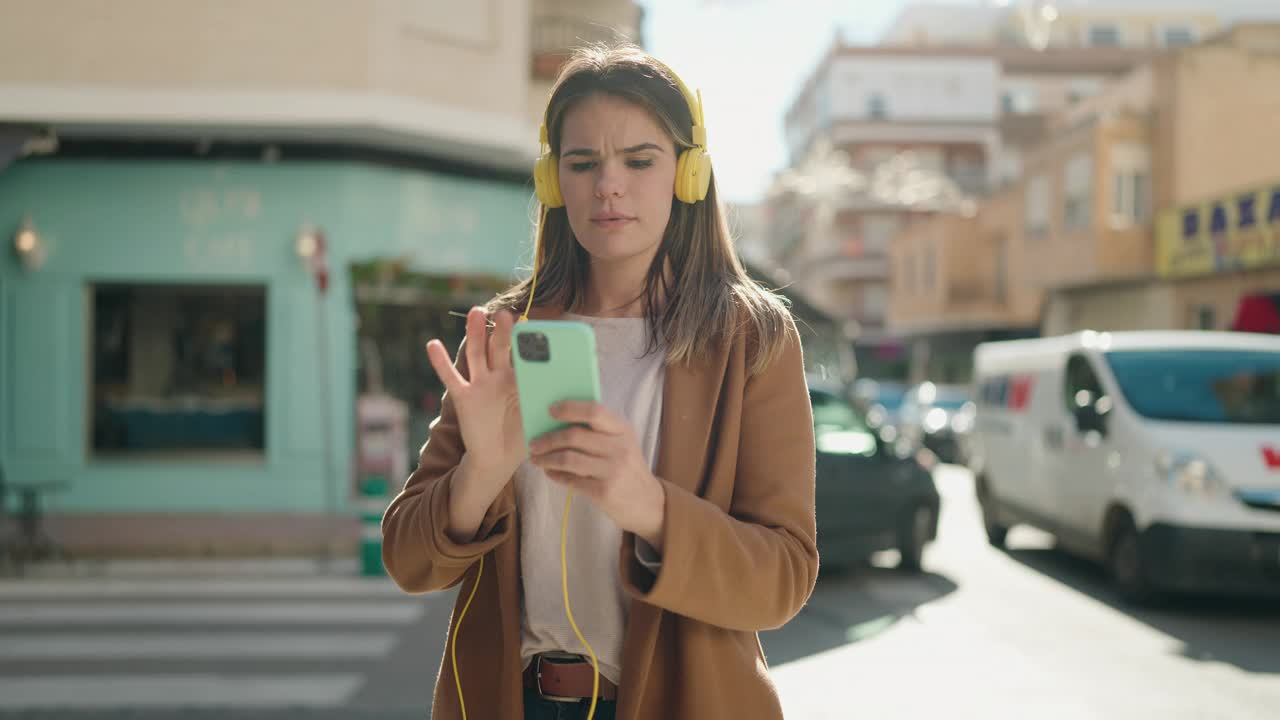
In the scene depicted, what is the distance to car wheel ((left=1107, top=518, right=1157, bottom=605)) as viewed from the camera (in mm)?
8312

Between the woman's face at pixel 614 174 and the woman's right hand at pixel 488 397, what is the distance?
27 centimetres

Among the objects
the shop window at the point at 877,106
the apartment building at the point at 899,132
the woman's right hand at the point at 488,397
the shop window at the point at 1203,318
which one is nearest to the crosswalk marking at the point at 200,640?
the woman's right hand at the point at 488,397

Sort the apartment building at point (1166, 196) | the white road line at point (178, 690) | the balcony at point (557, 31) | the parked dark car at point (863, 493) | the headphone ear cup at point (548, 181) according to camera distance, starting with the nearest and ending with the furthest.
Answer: the headphone ear cup at point (548, 181), the white road line at point (178, 690), the parked dark car at point (863, 493), the balcony at point (557, 31), the apartment building at point (1166, 196)

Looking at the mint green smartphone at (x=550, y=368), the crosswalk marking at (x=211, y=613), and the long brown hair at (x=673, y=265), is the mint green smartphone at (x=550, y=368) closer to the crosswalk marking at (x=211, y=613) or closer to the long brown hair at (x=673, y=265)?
the long brown hair at (x=673, y=265)

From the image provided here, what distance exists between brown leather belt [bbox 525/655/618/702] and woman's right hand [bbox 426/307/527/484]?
308 millimetres

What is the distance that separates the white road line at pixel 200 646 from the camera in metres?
6.98

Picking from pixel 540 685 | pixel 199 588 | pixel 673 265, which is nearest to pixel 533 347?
pixel 673 265

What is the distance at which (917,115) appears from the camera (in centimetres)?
5928

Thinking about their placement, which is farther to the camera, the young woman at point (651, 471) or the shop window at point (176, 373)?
the shop window at point (176, 373)

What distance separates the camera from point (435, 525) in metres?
1.62

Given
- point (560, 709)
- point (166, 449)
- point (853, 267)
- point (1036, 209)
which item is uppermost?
point (853, 267)

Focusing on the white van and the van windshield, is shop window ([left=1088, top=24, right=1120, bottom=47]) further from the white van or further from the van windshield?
the van windshield

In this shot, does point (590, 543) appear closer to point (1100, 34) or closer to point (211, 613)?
point (211, 613)

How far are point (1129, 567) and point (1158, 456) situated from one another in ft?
3.01
